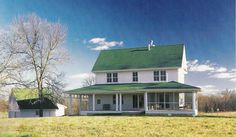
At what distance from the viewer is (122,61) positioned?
60.9ft

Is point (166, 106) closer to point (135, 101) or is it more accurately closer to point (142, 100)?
point (142, 100)

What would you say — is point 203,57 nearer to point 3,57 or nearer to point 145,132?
point 145,132

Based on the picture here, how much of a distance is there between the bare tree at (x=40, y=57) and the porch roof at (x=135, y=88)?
5.09 ft

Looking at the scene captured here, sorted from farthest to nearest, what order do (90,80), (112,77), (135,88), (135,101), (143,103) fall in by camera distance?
(90,80) < (112,77) < (135,101) < (143,103) < (135,88)

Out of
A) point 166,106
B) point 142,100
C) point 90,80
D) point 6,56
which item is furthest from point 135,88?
point 6,56

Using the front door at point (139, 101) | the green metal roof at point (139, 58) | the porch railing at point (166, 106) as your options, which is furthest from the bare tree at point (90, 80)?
the porch railing at point (166, 106)

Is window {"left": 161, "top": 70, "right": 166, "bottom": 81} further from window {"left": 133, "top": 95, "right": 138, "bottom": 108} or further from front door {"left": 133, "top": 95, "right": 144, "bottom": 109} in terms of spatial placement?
window {"left": 133, "top": 95, "right": 138, "bottom": 108}

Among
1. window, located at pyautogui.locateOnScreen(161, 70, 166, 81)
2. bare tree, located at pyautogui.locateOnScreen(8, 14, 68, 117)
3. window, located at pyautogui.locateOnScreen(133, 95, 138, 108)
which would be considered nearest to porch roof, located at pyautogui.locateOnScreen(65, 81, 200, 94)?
window, located at pyautogui.locateOnScreen(161, 70, 166, 81)

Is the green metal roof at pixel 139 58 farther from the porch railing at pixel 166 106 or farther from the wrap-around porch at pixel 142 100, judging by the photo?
the porch railing at pixel 166 106

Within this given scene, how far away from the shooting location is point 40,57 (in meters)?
15.6

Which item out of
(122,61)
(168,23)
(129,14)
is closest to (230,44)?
(168,23)

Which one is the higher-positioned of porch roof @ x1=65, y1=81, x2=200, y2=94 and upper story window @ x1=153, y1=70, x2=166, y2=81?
upper story window @ x1=153, y1=70, x2=166, y2=81

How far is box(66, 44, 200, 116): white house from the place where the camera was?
16.3m

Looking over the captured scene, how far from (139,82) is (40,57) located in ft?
18.0
